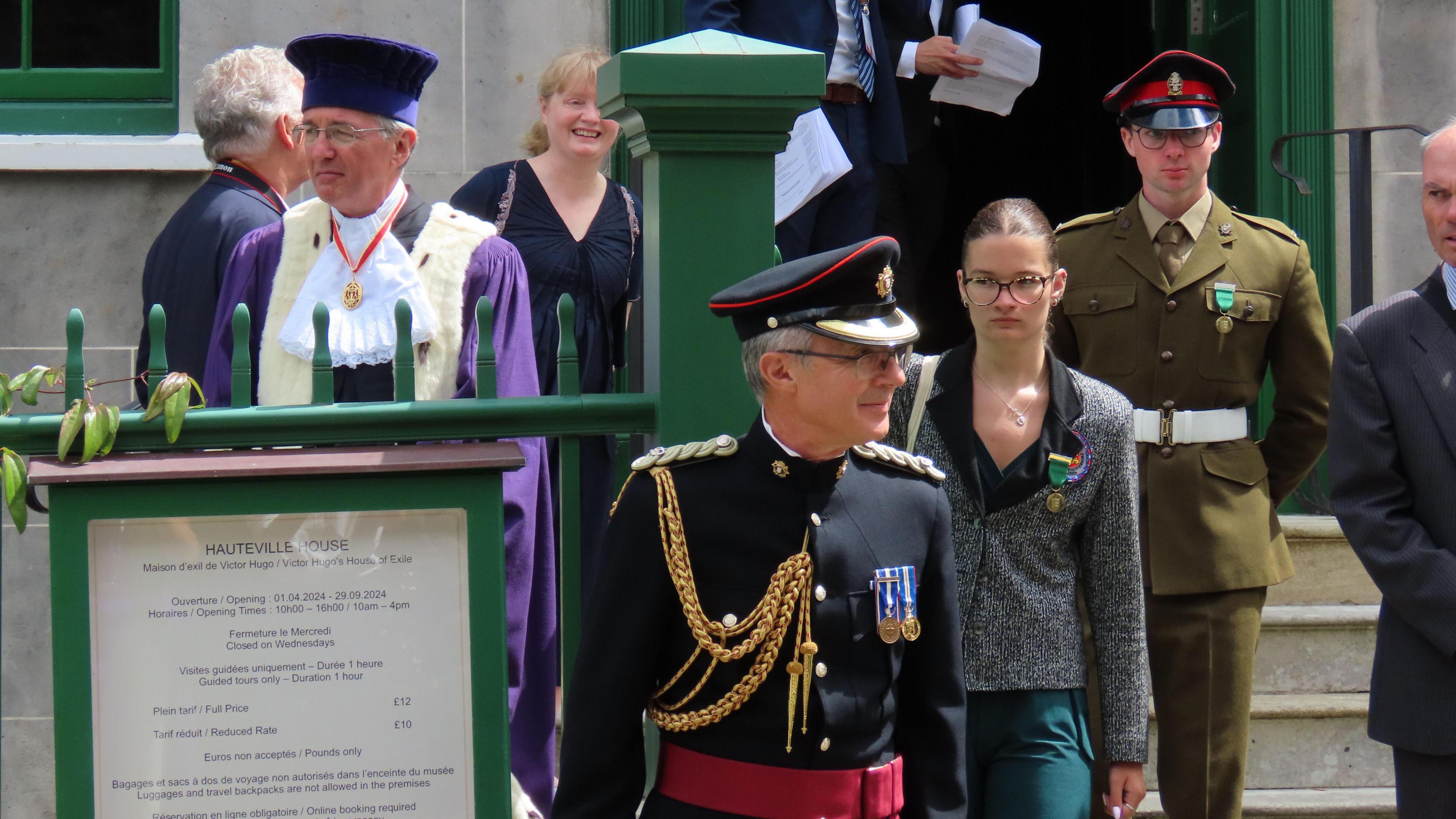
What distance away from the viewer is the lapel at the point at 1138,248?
4035 millimetres

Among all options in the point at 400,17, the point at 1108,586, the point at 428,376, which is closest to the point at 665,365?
the point at 428,376

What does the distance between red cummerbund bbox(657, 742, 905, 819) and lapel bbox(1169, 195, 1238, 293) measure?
6.38ft

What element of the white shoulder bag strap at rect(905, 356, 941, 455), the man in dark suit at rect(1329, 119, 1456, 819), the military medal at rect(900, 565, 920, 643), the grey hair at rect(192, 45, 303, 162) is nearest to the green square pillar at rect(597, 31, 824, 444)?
the white shoulder bag strap at rect(905, 356, 941, 455)

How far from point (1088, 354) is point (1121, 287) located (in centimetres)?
19

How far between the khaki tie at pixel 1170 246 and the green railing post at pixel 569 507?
180 cm

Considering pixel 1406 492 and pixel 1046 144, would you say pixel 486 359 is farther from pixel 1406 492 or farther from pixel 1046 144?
pixel 1046 144

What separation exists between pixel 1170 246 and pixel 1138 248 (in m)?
0.08

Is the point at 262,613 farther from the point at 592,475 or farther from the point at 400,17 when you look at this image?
the point at 400,17

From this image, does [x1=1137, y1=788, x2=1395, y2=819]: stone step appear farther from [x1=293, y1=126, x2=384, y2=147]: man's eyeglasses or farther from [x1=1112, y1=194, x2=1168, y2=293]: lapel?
[x1=293, y1=126, x2=384, y2=147]: man's eyeglasses

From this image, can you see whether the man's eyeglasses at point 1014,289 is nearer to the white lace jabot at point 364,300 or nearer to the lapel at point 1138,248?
the lapel at point 1138,248

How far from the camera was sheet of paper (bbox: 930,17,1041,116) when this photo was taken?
17.0 feet

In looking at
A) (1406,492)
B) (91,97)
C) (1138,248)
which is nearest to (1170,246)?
(1138,248)

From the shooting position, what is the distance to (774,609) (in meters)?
2.49

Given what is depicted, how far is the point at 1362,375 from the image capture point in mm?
3271
